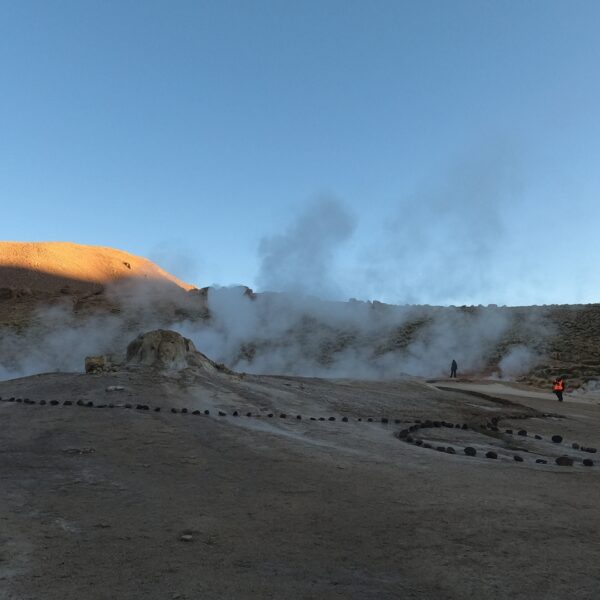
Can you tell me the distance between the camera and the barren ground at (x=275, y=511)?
3672 millimetres

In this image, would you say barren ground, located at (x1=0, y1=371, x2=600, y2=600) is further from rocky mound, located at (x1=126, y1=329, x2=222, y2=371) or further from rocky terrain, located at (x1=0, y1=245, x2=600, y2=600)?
rocky mound, located at (x1=126, y1=329, x2=222, y2=371)

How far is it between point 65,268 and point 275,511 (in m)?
55.0

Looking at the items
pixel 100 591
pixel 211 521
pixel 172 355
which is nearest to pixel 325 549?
pixel 211 521

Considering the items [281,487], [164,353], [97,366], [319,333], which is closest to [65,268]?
[319,333]

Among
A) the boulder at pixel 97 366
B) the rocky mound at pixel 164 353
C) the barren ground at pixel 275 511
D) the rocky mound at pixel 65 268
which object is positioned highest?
the rocky mound at pixel 65 268

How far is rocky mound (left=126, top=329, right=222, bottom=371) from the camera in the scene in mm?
14516

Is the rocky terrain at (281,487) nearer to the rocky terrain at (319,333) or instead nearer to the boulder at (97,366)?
the boulder at (97,366)

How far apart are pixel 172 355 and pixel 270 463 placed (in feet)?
26.6

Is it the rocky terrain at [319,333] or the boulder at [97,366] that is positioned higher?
the rocky terrain at [319,333]

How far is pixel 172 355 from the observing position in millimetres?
14641

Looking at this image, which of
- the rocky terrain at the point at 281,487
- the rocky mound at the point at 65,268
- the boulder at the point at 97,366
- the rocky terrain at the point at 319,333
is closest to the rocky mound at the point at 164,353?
the rocky terrain at the point at 281,487

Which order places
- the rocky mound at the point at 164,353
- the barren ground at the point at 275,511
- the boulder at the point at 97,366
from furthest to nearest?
the rocky mound at the point at 164,353, the boulder at the point at 97,366, the barren ground at the point at 275,511

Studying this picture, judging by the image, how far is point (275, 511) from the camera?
5.19 metres

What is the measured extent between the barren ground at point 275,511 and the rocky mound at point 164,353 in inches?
142
